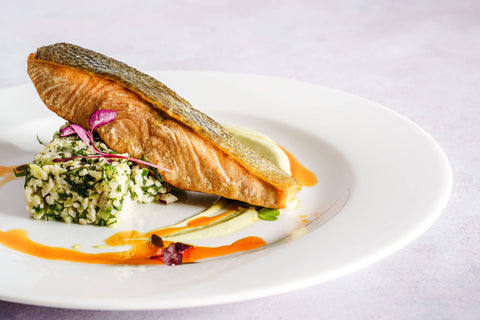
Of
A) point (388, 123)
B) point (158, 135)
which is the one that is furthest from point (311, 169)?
point (158, 135)

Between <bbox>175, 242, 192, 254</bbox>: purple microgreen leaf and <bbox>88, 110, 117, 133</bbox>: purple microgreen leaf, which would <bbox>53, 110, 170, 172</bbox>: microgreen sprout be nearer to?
<bbox>88, 110, 117, 133</bbox>: purple microgreen leaf

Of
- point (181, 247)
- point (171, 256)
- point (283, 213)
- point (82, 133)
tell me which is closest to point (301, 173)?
point (283, 213)

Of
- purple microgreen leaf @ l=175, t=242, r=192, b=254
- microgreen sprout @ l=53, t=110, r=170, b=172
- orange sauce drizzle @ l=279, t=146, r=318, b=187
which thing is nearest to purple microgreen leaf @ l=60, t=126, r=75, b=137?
microgreen sprout @ l=53, t=110, r=170, b=172

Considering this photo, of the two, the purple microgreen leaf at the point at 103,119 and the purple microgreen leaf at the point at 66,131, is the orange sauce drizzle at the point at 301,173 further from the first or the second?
the purple microgreen leaf at the point at 66,131

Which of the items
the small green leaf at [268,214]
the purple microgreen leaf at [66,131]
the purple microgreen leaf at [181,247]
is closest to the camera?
the purple microgreen leaf at [181,247]

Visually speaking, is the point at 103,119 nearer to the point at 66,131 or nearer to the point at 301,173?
the point at 66,131

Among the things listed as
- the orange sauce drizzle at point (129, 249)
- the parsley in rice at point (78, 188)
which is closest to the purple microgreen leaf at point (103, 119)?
the parsley in rice at point (78, 188)
